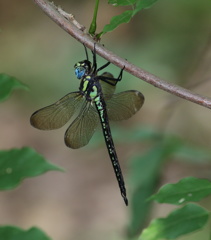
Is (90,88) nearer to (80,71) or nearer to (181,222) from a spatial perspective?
(80,71)

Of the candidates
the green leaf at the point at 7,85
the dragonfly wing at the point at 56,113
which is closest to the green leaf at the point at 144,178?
the dragonfly wing at the point at 56,113

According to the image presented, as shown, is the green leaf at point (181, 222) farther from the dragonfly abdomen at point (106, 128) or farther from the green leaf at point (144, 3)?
the green leaf at point (144, 3)

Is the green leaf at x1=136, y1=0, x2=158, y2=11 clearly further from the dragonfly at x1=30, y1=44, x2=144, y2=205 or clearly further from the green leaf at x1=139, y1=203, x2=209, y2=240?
the green leaf at x1=139, y1=203, x2=209, y2=240

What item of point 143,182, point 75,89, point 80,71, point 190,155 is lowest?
point 75,89

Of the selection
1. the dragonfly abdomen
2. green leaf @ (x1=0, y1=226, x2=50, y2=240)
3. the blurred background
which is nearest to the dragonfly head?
the dragonfly abdomen

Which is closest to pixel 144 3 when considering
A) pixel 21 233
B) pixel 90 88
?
pixel 90 88

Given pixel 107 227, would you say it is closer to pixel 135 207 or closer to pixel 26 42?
pixel 135 207
